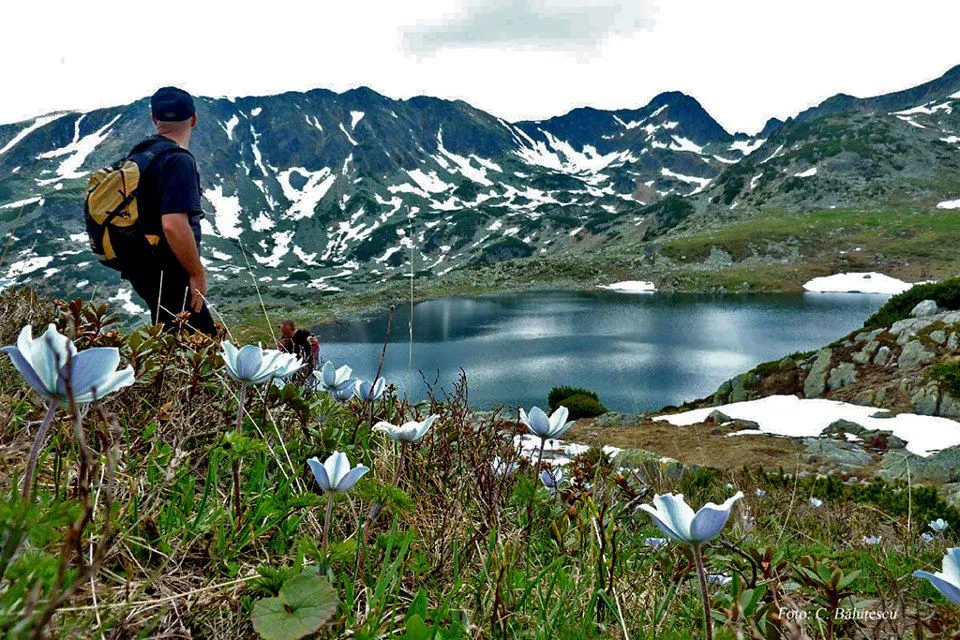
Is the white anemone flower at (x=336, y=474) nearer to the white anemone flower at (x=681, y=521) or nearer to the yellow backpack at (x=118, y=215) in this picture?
the white anemone flower at (x=681, y=521)

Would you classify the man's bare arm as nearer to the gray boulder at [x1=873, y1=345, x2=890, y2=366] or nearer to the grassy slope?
the gray boulder at [x1=873, y1=345, x2=890, y2=366]

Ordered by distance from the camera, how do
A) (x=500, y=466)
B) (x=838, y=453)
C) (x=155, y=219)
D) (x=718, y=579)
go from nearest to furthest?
(x=718, y=579) → (x=500, y=466) → (x=155, y=219) → (x=838, y=453)

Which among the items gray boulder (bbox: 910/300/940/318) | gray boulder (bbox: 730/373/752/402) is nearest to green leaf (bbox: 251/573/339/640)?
gray boulder (bbox: 730/373/752/402)

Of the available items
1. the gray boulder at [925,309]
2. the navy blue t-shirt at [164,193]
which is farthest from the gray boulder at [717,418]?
the navy blue t-shirt at [164,193]

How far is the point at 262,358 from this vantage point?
5.84 feet

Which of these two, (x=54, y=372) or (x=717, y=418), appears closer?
(x=54, y=372)

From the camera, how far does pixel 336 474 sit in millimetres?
1440

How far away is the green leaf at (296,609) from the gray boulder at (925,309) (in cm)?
2573

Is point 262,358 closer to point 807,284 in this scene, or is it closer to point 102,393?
point 102,393

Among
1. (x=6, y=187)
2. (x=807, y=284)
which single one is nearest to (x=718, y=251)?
(x=807, y=284)

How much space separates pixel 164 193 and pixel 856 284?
98.7 metres

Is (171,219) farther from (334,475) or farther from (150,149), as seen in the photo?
(334,475)

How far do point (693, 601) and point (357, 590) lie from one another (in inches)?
45.1

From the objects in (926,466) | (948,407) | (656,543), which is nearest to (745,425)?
(948,407)
